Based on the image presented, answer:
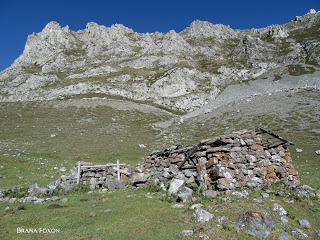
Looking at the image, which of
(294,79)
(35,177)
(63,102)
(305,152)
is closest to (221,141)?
(35,177)

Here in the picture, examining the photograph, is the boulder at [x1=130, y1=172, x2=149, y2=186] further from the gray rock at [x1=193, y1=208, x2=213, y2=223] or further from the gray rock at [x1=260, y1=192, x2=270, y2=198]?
the gray rock at [x1=193, y1=208, x2=213, y2=223]

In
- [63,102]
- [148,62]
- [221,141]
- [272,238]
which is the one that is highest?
[148,62]

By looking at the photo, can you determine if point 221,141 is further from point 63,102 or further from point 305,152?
point 63,102

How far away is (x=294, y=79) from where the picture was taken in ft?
401

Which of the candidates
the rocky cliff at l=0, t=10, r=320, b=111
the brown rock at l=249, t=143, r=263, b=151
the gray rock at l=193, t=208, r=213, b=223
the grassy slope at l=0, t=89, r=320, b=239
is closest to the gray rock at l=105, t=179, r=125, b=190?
the grassy slope at l=0, t=89, r=320, b=239

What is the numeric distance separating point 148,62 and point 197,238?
150293 mm

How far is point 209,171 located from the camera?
961 inches

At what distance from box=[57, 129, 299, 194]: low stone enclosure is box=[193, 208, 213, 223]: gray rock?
4.44 metres

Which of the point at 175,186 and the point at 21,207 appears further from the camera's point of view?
the point at 175,186

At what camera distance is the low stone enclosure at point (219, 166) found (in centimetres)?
2389

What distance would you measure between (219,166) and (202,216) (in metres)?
5.79

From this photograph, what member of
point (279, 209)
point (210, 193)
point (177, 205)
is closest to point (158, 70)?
point (210, 193)

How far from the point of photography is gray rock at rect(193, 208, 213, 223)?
1827 cm

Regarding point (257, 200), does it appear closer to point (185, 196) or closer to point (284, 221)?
point (284, 221)
